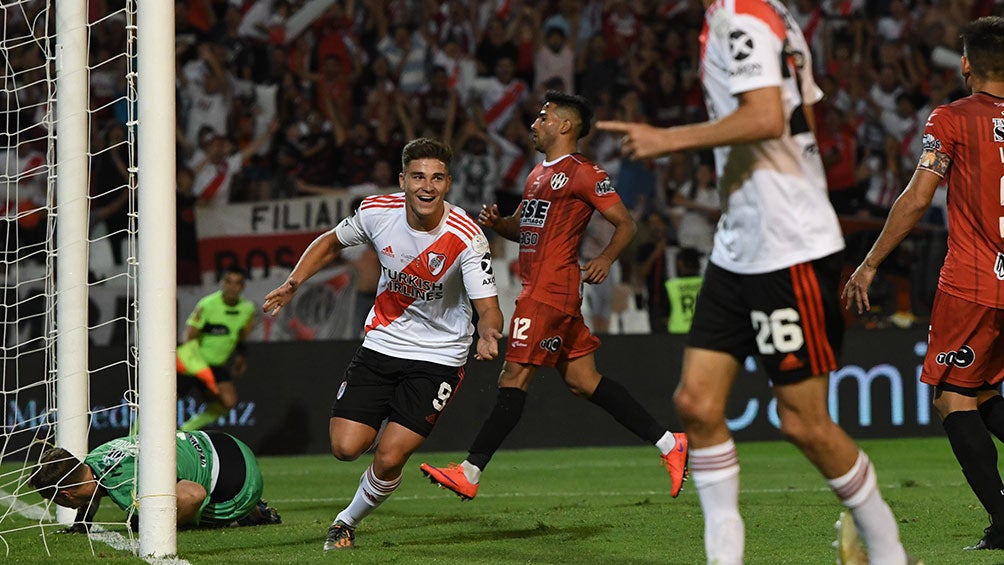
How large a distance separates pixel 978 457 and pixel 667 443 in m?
2.07

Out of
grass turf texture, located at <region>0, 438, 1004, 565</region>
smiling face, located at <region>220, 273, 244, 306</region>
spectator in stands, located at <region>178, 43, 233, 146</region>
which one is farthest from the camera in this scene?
spectator in stands, located at <region>178, 43, 233, 146</region>

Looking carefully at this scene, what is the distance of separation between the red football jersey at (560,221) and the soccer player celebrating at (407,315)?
0.98 meters

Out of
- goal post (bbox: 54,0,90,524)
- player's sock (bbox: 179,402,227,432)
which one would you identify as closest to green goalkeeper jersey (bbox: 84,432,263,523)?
goal post (bbox: 54,0,90,524)

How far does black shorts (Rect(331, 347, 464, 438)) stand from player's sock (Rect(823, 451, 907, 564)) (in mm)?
2646

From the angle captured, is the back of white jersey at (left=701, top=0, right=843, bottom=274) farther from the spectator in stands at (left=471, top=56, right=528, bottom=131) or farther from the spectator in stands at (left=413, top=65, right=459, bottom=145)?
the spectator in stands at (left=471, top=56, right=528, bottom=131)

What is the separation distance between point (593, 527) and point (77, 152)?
352 cm

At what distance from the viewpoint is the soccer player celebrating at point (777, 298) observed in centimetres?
416

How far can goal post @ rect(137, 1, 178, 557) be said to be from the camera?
5.50m

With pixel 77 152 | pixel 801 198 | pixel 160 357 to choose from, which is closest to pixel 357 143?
pixel 77 152

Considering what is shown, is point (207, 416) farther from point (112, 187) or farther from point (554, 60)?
point (554, 60)

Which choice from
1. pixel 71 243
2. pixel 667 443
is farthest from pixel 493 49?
pixel 667 443

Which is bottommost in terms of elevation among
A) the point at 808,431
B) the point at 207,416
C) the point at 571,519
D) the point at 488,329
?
the point at 207,416

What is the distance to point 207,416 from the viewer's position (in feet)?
39.1

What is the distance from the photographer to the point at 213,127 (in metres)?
14.6
